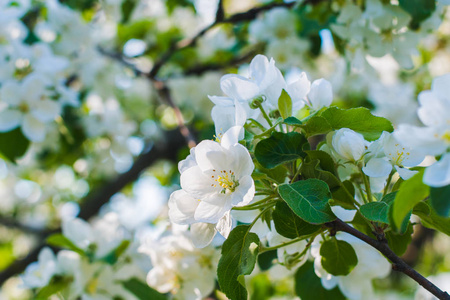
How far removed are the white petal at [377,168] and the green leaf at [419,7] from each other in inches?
33.1

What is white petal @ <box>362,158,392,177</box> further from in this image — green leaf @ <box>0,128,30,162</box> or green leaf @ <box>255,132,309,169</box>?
green leaf @ <box>0,128,30,162</box>

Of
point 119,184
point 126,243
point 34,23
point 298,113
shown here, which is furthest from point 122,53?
point 298,113

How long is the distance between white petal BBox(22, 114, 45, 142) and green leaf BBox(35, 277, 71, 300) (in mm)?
678

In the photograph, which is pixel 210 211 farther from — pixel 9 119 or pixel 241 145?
pixel 9 119

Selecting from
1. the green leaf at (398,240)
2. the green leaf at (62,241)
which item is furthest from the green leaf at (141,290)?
the green leaf at (398,240)

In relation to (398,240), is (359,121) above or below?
above

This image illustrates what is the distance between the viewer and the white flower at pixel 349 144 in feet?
2.92

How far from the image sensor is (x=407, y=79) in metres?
3.67

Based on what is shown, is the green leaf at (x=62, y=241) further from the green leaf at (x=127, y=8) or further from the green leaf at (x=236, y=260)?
the green leaf at (x=127, y=8)

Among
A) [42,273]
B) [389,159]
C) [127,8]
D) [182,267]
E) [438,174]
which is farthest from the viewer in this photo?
[127,8]

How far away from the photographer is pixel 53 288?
154 centimetres

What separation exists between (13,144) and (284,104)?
147 cm

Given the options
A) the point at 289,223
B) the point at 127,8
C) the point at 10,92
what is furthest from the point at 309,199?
the point at 127,8

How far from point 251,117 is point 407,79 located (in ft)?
10.00
